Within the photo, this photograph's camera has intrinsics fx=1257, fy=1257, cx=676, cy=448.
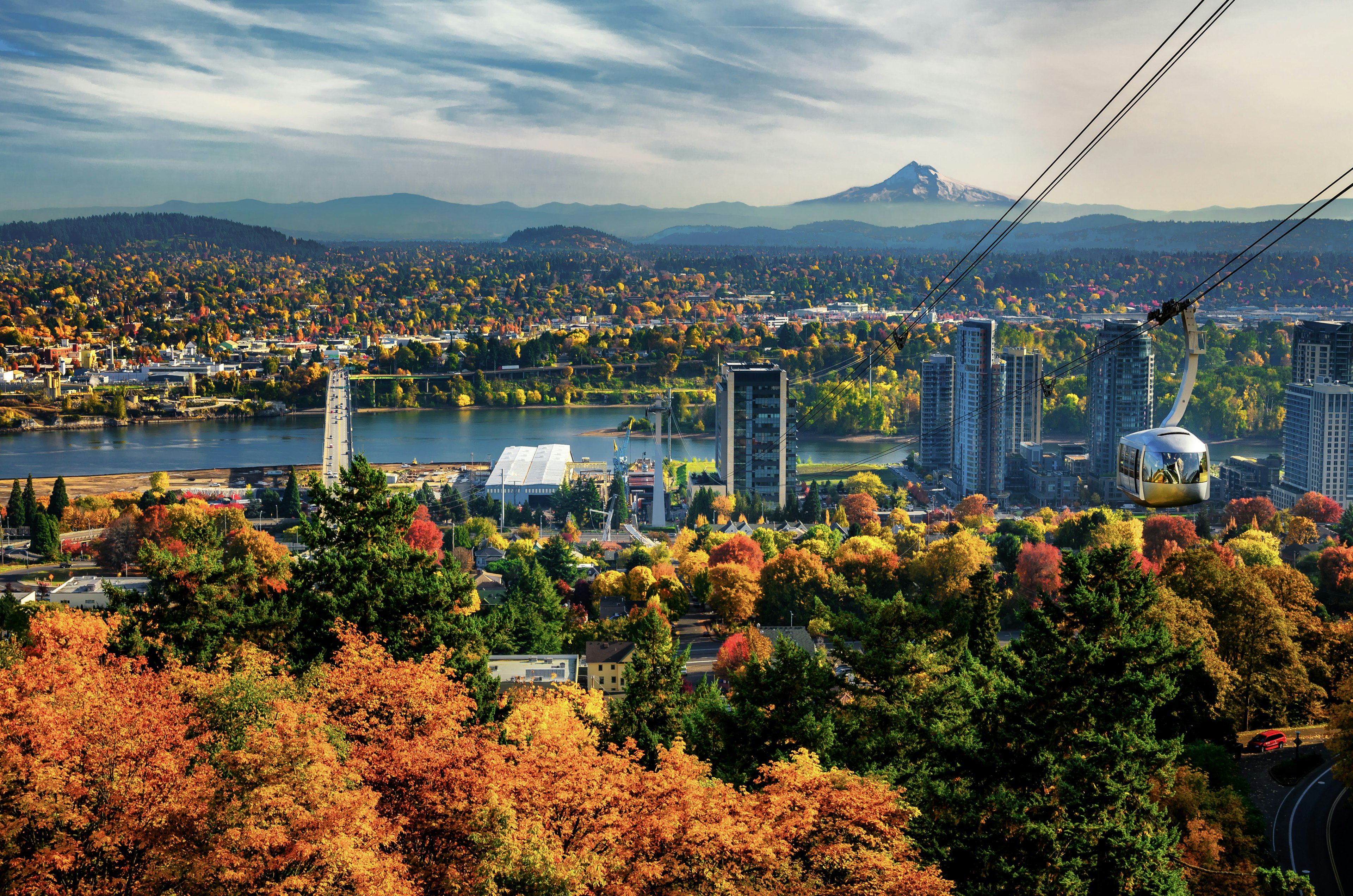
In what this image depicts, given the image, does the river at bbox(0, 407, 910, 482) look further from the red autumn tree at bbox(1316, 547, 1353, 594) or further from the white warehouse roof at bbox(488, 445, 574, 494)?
the red autumn tree at bbox(1316, 547, 1353, 594)

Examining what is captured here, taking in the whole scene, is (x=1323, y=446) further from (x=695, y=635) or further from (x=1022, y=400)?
(x=695, y=635)

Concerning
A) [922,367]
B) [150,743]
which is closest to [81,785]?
[150,743]

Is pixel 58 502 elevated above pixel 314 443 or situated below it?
above

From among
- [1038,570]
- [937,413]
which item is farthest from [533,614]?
[937,413]

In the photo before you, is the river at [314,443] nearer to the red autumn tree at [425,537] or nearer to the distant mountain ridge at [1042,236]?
the red autumn tree at [425,537]

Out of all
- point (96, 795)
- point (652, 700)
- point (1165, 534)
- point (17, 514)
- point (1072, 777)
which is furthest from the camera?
point (17, 514)

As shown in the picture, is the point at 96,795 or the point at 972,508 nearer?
the point at 96,795

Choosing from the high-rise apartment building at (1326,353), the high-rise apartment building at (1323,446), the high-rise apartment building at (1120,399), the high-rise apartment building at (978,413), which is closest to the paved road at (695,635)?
the high-rise apartment building at (978,413)
